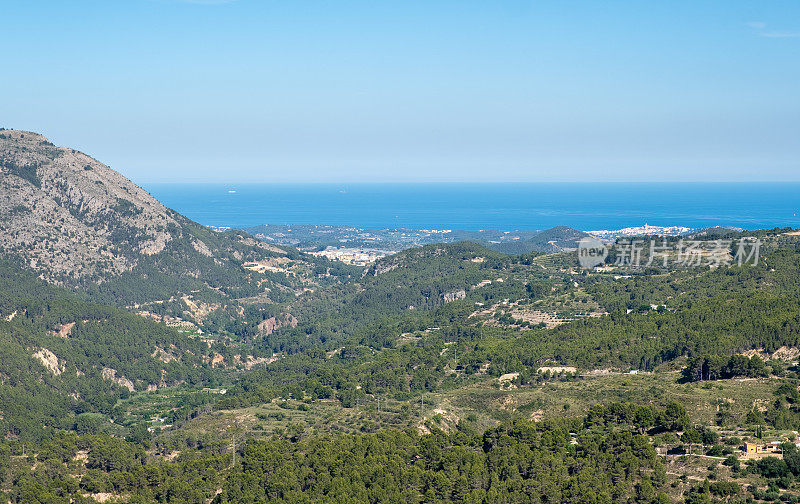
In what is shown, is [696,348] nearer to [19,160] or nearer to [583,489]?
[583,489]

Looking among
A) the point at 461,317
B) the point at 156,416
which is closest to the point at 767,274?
the point at 461,317

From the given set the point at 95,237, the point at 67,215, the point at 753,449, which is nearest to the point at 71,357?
the point at 95,237

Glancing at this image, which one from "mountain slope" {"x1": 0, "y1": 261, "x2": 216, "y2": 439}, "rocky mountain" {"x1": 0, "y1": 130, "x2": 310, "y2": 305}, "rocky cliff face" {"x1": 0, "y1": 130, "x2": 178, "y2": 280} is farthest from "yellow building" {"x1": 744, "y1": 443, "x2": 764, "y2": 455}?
"rocky cliff face" {"x1": 0, "y1": 130, "x2": 178, "y2": 280}

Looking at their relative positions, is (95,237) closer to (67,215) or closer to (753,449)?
(67,215)

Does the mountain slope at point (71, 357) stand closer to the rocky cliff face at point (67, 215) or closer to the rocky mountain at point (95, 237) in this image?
the rocky mountain at point (95, 237)

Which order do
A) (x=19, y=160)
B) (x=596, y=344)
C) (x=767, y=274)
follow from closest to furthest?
(x=596, y=344), (x=767, y=274), (x=19, y=160)

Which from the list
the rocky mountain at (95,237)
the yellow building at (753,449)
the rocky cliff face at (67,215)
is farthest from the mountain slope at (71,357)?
the yellow building at (753,449)
